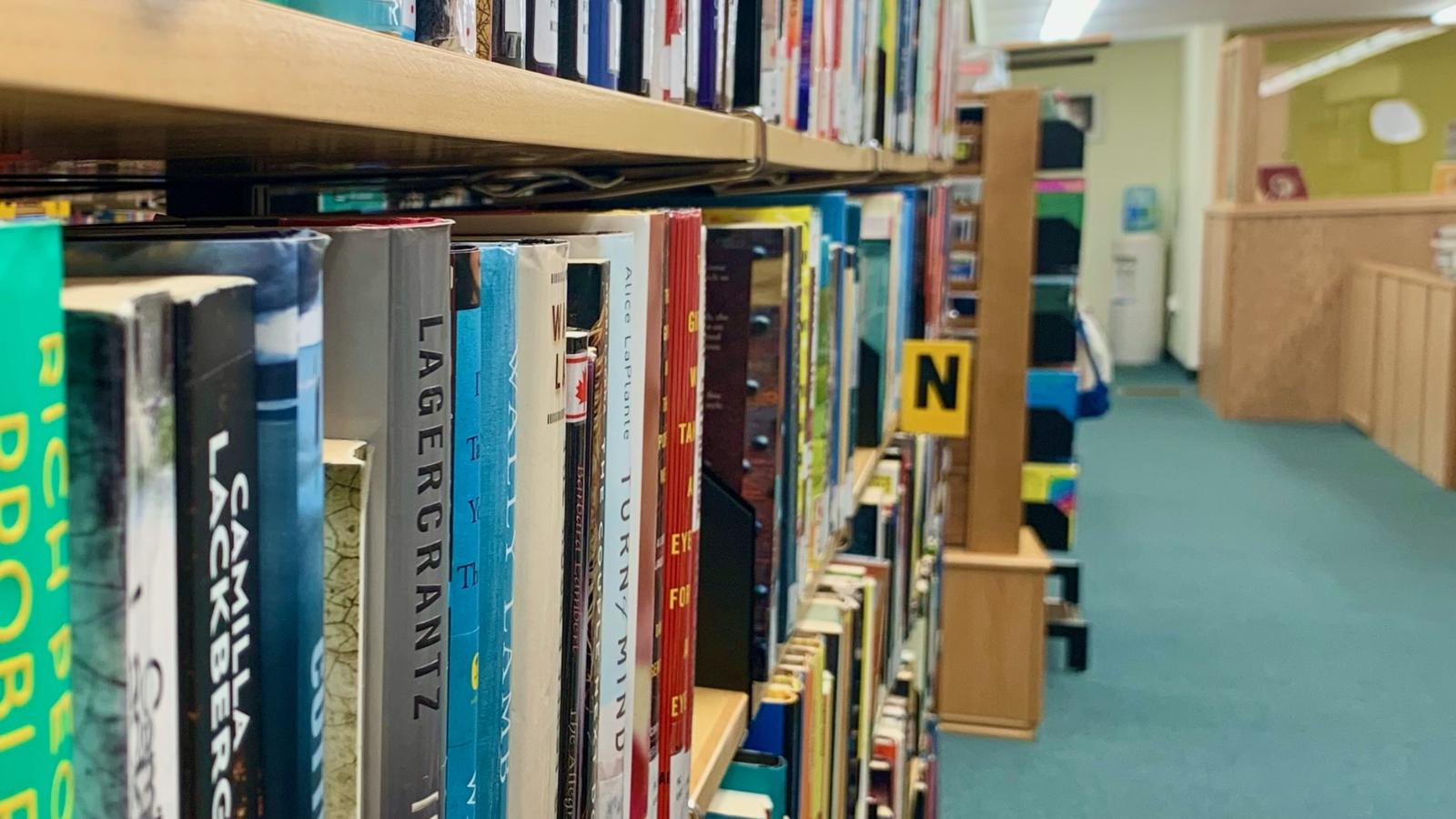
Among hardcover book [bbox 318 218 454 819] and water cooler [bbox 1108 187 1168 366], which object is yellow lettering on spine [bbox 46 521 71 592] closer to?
hardcover book [bbox 318 218 454 819]

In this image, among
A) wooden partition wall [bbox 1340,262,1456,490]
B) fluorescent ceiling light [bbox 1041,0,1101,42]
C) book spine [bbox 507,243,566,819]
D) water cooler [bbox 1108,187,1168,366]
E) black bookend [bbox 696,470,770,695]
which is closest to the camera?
book spine [bbox 507,243,566,819]

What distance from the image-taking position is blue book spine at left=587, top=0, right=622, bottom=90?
0.62 meters

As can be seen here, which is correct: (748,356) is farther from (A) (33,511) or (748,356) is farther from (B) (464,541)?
(A) (33,511)

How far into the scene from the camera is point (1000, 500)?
283 cm

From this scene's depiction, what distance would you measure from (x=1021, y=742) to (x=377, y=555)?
8.90 feet

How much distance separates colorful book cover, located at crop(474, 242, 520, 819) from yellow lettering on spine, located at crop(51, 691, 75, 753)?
19 cm

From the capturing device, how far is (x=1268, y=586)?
391 centimetres

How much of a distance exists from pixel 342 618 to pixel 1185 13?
27.1 ft

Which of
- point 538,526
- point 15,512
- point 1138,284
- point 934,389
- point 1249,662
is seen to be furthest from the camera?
point 1138,284

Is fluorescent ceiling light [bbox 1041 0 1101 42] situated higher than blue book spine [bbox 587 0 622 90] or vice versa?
fluorescent ceiling light [bbox 1041 0 1101 42]

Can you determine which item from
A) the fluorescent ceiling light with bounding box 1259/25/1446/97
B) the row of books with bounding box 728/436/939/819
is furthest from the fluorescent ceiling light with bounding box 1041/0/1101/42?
the row of books with bounding box 728/436/939/819

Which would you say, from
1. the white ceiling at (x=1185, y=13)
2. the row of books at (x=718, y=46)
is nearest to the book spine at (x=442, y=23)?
the row of books at (x=718, y=46)

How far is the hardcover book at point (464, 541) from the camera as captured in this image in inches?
16.5

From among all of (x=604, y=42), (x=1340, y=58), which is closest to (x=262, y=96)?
(x=604, y=42)
